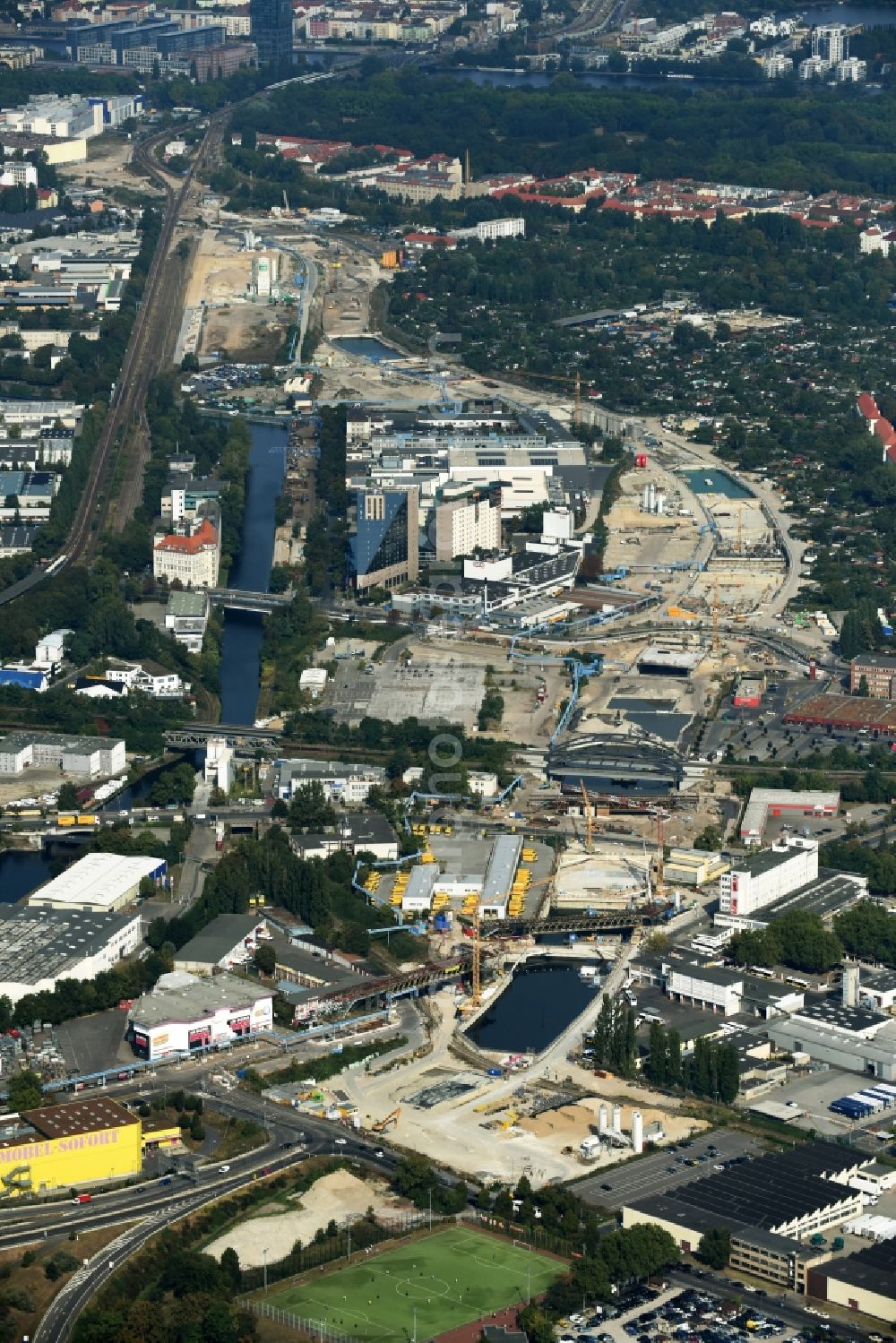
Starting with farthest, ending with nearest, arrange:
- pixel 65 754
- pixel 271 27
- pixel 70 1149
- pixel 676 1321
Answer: pixel 271 27 < pixel 65 754 < pixel 70 1149 < pixel 676 1321

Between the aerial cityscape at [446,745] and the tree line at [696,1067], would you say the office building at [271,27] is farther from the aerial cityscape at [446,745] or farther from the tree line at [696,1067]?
the tree line at [696,1067]

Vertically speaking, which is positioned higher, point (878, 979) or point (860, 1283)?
point (860, 1283)

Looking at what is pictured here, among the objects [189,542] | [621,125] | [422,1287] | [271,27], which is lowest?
[422,1287]

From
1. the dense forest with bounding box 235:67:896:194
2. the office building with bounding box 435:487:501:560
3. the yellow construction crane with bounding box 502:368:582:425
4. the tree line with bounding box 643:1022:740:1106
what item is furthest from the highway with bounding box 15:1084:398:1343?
the dense forest with bounding box 235:67:896:194

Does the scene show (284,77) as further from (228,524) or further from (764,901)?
(764,901)

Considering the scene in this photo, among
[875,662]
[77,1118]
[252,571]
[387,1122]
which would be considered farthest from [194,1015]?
[252,571]

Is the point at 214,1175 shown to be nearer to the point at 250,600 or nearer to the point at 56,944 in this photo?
the point at 56,944

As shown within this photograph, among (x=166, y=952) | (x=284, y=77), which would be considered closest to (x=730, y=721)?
(x=166, y=952)
